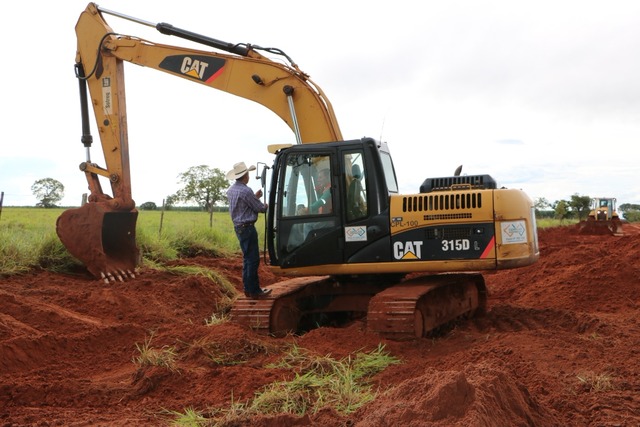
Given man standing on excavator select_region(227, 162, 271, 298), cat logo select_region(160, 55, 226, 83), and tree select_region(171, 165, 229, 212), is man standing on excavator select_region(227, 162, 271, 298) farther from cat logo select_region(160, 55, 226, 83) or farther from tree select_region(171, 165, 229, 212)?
tree select_region(171, 165, 229, 212)

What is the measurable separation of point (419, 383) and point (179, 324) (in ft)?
15.3

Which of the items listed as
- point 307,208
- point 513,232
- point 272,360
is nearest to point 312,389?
point 272,360

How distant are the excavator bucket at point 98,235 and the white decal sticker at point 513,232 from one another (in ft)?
19.1

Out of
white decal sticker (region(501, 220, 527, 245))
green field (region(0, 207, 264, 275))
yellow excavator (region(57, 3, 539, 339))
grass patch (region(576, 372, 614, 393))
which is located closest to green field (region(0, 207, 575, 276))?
green field (region(0, 207, 264, 275))

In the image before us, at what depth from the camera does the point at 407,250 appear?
722 centimetres

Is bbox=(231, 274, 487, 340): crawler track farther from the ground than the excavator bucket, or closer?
closer

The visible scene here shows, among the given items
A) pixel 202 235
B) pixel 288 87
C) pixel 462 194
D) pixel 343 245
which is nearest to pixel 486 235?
pixel 462 194

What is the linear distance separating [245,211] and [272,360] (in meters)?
1.88

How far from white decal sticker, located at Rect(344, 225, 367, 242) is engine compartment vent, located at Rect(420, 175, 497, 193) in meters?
1.18

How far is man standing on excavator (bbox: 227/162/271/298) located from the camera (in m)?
7.40

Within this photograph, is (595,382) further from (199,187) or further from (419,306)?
(199,187)

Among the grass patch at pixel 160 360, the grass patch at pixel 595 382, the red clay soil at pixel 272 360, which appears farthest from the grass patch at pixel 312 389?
the grass patch at pixel 595 382

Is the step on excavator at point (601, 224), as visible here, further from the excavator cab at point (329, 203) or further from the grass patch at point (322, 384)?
the grass patch at point (322, 384)

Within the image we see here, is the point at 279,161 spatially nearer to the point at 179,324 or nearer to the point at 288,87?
the point at 288,87
